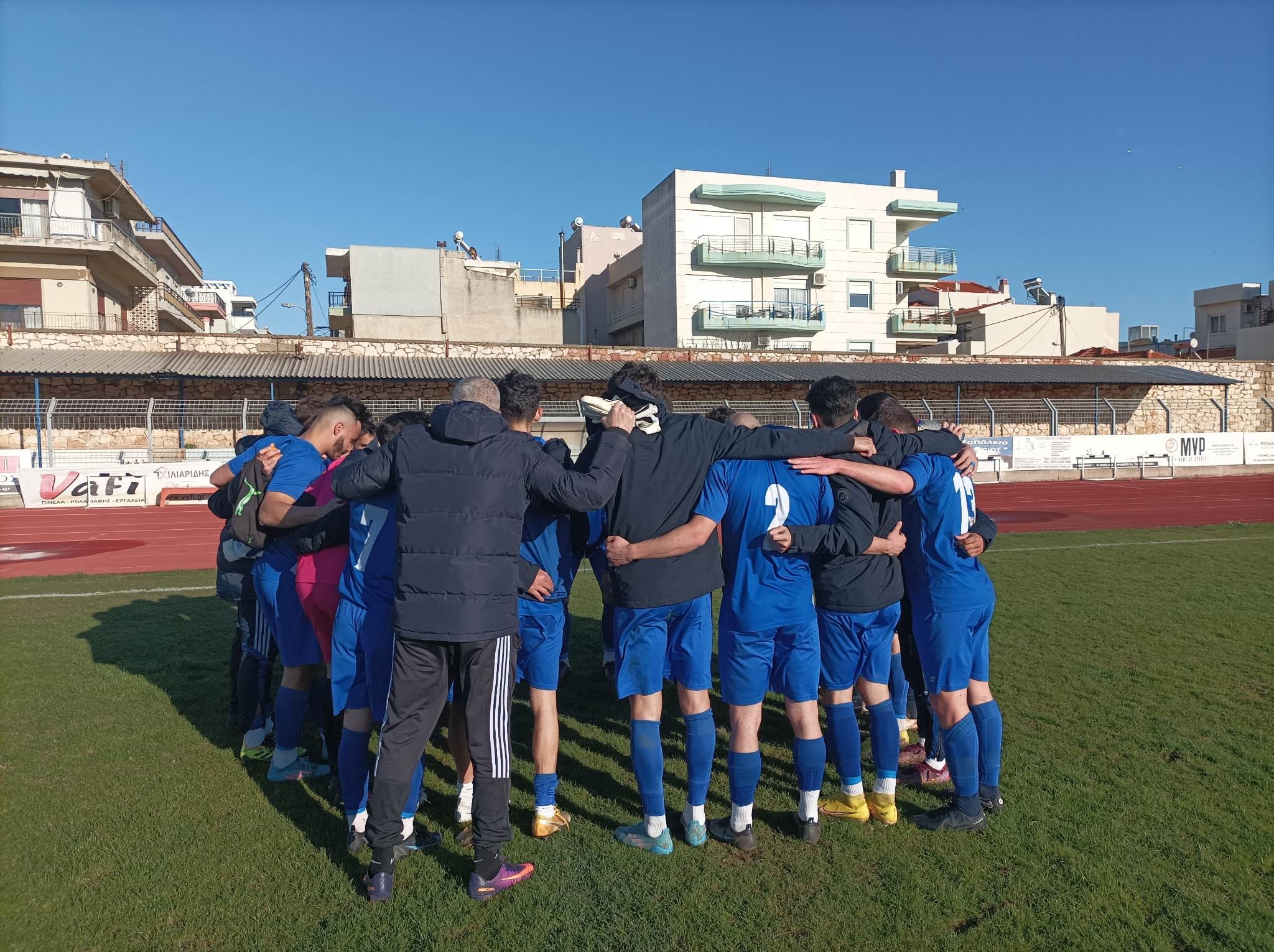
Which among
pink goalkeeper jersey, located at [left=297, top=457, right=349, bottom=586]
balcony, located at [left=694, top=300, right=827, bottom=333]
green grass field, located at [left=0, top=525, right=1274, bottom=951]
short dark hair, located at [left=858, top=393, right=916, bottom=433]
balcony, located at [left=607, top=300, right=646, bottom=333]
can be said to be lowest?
green grass field, located at [left=0, top=525, right=1274, bottom=951]

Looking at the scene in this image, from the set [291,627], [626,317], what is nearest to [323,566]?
[291,627]

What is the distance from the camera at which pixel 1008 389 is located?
30266 mm

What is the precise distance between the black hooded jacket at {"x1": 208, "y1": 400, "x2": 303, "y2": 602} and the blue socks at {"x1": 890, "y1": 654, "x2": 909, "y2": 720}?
379 cm

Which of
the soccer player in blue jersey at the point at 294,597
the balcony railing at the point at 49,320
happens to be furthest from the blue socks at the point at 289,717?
the balcony railing at the point at 49,320

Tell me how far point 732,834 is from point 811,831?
36cm

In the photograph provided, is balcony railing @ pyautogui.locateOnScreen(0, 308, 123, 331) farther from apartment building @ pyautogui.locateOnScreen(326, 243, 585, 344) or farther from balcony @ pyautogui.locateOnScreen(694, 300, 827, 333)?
balcony @ pyautogui.locateOnScreen(694, 300, 827, 333)

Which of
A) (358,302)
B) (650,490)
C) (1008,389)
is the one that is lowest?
(650,490)

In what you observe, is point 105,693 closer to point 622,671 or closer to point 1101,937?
point 622,671

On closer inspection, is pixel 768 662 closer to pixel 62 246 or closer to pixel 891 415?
pixel 891 415

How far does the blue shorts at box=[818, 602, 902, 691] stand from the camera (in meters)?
3.67

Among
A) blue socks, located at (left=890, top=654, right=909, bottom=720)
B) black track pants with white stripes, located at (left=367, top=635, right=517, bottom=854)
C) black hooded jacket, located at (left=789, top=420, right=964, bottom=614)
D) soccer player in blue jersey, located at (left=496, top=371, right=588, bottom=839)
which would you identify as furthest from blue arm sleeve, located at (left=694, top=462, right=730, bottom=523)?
blue socks, located at (left=890, top=654, right=909, bottom=720)

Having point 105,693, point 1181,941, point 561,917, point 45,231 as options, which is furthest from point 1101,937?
point 45,231

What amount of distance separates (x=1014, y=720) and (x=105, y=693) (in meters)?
6.18

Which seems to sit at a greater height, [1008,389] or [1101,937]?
[1008,389]
